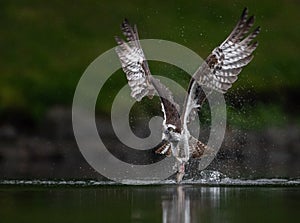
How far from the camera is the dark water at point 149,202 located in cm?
2508

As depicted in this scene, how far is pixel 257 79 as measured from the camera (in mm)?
46125

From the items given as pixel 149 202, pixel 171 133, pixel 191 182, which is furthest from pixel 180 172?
pixel 149 202

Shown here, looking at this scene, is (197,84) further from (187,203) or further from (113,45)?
(113,45)

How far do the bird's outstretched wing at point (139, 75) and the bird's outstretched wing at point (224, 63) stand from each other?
0.32 metres

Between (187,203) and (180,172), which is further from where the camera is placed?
(180,172)

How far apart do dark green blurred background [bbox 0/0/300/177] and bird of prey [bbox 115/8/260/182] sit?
34.9 ft

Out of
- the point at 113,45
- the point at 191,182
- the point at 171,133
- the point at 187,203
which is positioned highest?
the point at 113,45

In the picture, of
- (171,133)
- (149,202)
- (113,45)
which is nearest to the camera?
(149,202)

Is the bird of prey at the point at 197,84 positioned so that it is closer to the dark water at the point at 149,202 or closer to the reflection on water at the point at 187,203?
the dark water at the point at 149,202

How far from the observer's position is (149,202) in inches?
1074

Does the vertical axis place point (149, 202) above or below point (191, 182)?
below

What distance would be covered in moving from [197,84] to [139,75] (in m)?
2.18

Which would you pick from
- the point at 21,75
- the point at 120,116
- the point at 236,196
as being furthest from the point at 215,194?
the point at 21,75

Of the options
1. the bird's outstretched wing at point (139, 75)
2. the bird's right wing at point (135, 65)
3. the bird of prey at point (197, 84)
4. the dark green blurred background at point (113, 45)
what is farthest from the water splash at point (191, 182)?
the dark green blurred background at point (113, 45)
